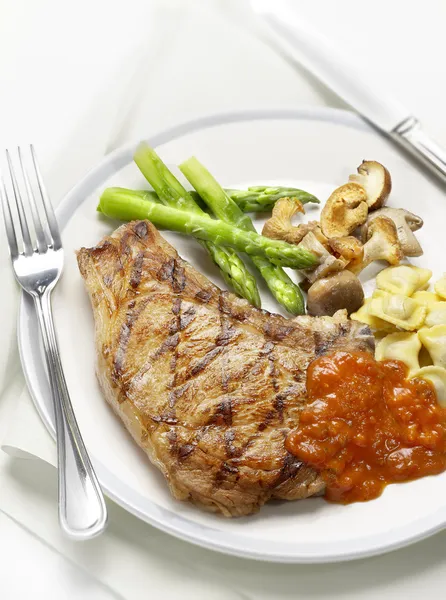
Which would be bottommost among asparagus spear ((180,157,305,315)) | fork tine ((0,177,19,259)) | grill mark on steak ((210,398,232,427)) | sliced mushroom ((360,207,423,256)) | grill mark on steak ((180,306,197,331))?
fork tine ((0,177,19,259))

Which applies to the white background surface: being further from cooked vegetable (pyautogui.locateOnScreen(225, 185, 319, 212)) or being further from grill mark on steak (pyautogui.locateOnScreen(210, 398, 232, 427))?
grill mark on steak (pyautogui.locateOnScreen(210, 398, 232, 427))

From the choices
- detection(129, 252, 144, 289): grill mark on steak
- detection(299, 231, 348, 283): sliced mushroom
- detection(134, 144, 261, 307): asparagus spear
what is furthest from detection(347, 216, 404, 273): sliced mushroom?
detection(129, 252, 144, 289): grill mark on steak

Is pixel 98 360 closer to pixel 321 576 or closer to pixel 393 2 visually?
pixel 321 576

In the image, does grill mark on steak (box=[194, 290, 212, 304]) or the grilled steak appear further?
grill mark on steak (box=[194, 290, 212, 304])

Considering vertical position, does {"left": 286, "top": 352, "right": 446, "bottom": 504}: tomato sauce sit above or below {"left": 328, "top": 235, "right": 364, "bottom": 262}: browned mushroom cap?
below

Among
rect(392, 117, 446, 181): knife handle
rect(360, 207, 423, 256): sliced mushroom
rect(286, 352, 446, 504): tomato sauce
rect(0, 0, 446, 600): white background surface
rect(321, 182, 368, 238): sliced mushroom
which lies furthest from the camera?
rect(0, 0, 446, 600): white background surface

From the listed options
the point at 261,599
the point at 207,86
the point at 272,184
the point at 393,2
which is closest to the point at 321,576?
the point at 261,599

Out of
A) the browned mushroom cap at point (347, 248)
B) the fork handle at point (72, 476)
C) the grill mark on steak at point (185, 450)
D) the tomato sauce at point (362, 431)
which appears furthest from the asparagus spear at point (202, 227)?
the grill mark on steak at point (185, 450)
